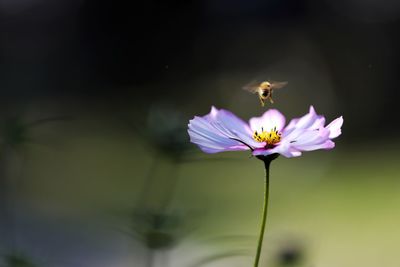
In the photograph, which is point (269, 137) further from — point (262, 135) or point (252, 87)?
point (252, 87)

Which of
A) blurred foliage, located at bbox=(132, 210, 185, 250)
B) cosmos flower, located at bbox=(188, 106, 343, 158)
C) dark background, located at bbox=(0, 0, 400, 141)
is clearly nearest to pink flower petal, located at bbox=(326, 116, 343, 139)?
cosmos flower, located at bbox=(188, 106, 343, 158)

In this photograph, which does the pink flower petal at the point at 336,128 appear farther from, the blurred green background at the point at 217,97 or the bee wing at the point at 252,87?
the blurred green background at the point at 217,97

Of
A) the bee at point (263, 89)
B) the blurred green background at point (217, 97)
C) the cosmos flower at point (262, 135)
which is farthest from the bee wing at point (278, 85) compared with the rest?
the blurred green background at point (217, 97)

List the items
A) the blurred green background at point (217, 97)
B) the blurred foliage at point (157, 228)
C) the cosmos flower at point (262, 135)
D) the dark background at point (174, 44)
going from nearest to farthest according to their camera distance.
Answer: the cosmos flower at point (262, 135), the blurred foliage at point (157, 228), the blurred green background at point (217, 97), the dark background at point (174, 44)

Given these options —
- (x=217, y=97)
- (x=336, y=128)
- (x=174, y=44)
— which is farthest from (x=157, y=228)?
(x=174, y=44)

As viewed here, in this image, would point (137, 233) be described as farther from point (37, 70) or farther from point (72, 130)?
point (37, 70)

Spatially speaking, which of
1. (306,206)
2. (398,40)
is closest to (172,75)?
(398,40)

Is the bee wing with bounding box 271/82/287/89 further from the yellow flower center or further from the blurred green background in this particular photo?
the blurred green background
